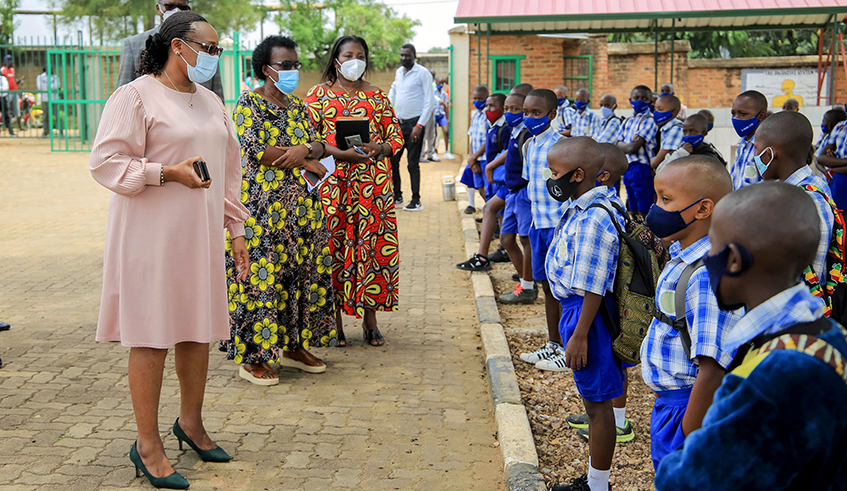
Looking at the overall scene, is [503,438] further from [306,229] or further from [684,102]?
[684,102]

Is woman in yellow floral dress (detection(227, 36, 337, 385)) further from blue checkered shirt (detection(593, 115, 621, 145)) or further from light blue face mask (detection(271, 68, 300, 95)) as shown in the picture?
blue checkered shirt (detection(593, 115, 621, 145))

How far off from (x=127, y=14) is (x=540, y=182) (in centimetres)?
2239

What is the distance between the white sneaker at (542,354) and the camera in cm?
543

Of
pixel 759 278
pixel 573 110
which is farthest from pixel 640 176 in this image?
pixel 759 278

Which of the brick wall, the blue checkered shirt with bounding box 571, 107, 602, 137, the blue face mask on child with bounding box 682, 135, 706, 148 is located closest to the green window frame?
the brick wall

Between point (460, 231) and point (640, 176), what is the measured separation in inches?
104

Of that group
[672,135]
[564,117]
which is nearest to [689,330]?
[672,135]

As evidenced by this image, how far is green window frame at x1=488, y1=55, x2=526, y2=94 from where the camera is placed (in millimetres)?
20219

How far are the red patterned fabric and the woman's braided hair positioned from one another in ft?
6.27

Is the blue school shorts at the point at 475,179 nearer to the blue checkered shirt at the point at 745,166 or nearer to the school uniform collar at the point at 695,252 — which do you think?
the blue checkered shirt at the point at 745,166

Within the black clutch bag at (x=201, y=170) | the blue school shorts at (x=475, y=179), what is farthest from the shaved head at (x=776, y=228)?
the blue school shorts at (x=475, y=179)

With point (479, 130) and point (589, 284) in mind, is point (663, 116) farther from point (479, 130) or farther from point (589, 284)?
point (589, 284)

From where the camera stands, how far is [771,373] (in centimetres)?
150

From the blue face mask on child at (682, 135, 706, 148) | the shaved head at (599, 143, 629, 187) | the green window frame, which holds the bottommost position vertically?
the shaved head at (599, 143, 629, 187)
